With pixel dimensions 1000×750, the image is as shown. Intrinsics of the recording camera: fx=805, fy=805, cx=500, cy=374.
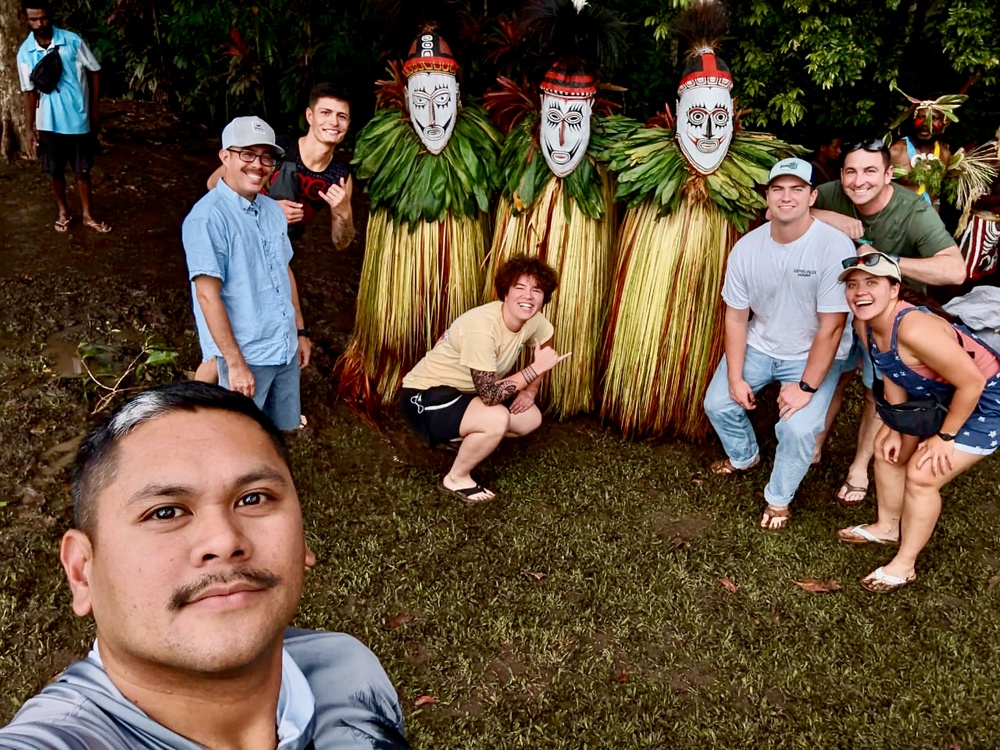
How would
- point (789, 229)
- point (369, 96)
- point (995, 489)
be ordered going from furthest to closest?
point (369, 96), point (995, 489), point (789, 229)

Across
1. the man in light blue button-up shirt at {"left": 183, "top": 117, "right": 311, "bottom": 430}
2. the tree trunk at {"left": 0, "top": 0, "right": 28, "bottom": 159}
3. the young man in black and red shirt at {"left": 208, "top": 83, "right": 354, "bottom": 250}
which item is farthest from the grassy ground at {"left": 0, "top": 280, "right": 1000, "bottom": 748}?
the tree trunk at {"left": 0, "top": 0, "right": 28, "bottom": 159}

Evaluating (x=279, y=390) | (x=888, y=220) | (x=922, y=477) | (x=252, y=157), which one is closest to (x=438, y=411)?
(x=279, y=390)

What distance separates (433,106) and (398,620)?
210 centimetres

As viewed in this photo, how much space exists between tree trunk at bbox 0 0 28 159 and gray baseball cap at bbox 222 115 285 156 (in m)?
3.90

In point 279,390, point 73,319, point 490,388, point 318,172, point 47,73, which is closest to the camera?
point 279,390

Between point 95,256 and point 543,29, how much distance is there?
9.45 ft

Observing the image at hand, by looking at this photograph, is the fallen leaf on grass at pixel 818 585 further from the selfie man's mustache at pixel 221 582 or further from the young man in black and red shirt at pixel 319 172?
the selfie man's mustache at pixel 221 582

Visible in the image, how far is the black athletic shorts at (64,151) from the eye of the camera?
15.0 ft

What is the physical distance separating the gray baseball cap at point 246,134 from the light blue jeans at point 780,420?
2019mm

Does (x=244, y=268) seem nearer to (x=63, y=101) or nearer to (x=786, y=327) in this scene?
(x=786, y=327)

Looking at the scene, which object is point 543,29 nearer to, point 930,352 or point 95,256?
point 930,352

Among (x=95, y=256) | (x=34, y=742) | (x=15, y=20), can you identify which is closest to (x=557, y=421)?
(x=95, y=256)

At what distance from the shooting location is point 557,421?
394cm

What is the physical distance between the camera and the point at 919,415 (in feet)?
8.79
